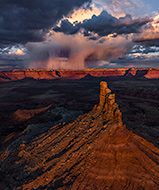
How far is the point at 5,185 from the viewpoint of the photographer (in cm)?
1073

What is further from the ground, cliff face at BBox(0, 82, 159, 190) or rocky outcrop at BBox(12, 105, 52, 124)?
cliff face at BBox(0, 82, 159, 190)

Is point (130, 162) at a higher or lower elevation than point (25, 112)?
higher

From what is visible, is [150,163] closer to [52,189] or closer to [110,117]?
[110,117]

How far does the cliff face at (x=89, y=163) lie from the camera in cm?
955

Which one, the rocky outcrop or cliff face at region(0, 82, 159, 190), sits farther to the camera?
the rocky outcrop

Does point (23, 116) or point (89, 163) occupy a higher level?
point (89, 163)

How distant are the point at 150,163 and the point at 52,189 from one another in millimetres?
8149

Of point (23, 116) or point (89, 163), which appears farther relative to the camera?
point (23, 116)

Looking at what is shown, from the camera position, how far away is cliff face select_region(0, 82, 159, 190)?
31.3 ft

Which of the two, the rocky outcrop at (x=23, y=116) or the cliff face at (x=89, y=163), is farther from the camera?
the rocky outcrop at (x=23, y=116)

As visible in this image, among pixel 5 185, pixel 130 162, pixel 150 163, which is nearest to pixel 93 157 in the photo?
pixel 130 162

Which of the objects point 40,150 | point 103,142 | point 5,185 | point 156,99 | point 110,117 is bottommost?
point 156,99

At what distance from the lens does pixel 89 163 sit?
10727 millimetres

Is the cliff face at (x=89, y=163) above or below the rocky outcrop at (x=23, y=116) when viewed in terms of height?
above
